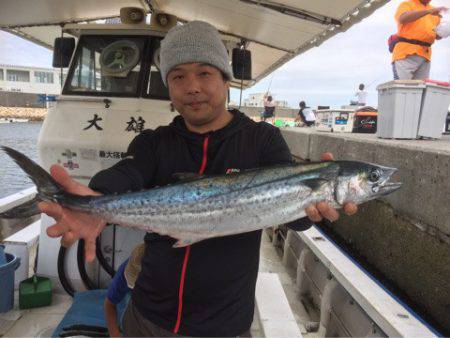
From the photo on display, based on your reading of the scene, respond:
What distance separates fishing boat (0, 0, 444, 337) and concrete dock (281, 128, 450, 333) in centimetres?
52

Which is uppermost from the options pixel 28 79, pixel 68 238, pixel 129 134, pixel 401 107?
pixel 28 79

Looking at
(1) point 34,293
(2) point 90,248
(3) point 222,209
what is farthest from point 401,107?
(1) point 34,293

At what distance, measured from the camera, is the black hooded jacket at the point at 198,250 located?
1.86 metres

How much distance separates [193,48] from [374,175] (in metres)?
1.18

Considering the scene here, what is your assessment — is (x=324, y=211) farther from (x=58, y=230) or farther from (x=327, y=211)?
(x=58, y=230)

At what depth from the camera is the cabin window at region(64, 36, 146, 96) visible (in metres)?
4.03

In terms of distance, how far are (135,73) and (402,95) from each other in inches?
126

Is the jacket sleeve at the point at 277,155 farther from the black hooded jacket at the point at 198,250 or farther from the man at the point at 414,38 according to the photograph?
the man at the point at 414,38

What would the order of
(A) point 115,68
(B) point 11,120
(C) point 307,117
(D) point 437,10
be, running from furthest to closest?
(B) point 11,120 → (C) point 307,117 → (D) point 437,10 → (A) point 115,68

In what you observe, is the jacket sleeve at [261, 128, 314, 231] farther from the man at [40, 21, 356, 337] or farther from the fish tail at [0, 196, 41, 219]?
the fish tail at [0, 196, 41, 219]

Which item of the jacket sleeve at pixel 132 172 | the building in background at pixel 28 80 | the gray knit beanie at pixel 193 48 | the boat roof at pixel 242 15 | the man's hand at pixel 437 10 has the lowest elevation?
the jacket sleeve at pixel 132 172

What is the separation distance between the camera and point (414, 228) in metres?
3.15

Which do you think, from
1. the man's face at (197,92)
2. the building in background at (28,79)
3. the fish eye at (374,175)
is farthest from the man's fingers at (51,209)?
the building in background at (28,79)

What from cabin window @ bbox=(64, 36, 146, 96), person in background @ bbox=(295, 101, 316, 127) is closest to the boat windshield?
cabin window @ bbox=(64, 36, 146, 96)
